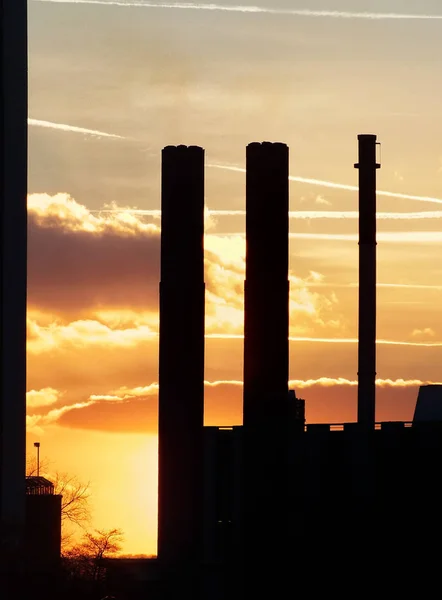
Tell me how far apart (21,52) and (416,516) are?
36209 millimetres

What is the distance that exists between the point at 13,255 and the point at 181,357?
21385mm

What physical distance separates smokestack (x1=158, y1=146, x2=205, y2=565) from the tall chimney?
98.0 inches

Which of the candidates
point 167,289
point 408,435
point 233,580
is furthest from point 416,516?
point 167,289

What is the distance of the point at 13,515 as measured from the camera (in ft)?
225

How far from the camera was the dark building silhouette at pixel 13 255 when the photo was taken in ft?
231

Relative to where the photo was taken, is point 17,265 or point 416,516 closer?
point 416,516

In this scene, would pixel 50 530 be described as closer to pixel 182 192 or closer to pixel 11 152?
pixel 11 152

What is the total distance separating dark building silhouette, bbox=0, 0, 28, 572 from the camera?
231 ft

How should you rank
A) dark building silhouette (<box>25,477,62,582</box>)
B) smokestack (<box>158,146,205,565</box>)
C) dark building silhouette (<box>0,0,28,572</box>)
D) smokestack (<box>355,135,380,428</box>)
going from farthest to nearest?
dark building silhouette (<box>25,477,62,582</box>)
dark building silhouette (<box>0,0,28,572</box>)
smokestack (<box>158,146,205,565</box>)
smokestack (<box>355,135,380,428</box>)

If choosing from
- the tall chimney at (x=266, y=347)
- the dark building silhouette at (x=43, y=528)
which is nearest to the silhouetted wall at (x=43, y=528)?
the dark building silhouette at (x=43, y=528)

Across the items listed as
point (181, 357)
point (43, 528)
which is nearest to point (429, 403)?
point (181, 357)

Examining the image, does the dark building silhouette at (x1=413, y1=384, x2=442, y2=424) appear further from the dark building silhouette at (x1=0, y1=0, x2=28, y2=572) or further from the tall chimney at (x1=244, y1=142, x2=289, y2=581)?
the dark building silhouette at (x1=0, y1=0, x2=28, y2=572)

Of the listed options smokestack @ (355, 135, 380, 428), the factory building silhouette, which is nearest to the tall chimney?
the factory building silhouette

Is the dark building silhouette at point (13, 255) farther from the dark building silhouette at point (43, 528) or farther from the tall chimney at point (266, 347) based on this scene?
the tall chimney at point (266, 347)
